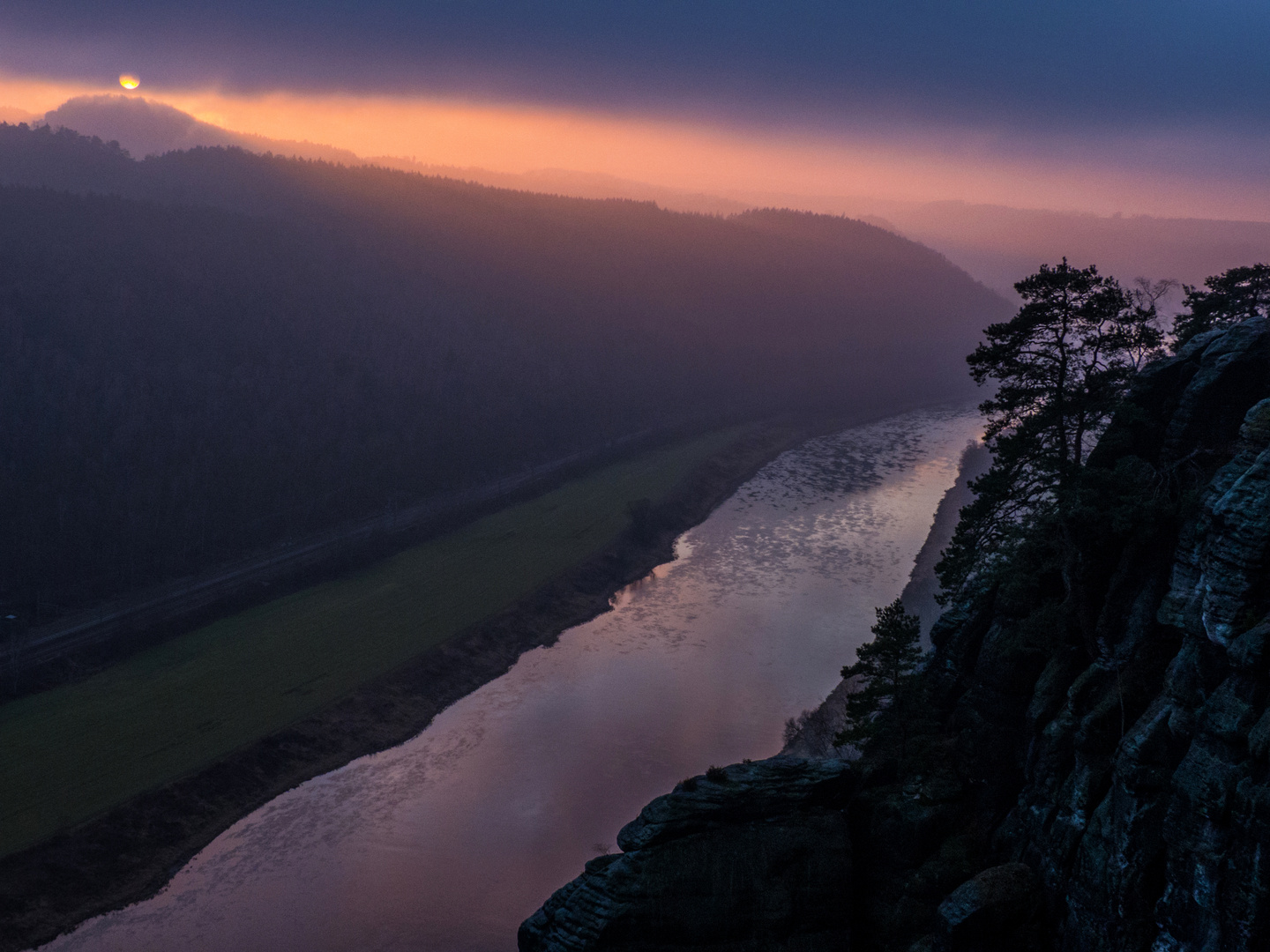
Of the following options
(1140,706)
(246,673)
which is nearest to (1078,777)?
(1140,706)

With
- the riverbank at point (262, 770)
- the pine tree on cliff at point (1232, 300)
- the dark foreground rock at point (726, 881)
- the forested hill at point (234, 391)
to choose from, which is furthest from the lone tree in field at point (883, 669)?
the forested hill at point (234, 391)

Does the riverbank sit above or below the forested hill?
below

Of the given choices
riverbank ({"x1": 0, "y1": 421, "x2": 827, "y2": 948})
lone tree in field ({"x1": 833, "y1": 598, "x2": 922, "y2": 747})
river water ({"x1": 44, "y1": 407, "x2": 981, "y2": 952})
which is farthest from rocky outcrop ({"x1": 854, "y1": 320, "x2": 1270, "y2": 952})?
riverbank ({"x1": 0, "y1": 421, "x2": 827, "y2": 948})

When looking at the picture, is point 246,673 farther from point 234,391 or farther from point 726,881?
point 234,391

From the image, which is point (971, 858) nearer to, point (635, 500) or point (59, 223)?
point (635, 500)

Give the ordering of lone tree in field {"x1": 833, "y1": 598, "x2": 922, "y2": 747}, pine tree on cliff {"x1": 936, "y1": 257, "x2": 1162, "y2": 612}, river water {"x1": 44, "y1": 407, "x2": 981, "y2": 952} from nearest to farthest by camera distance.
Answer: pine tree on cliff {"x1": 936, "y1": 257, "x2": 1162, "y2": 612}
lone tree in field {"x1": 833, "y1": 598, "x2": 922, "y2": 747}
river water {"x1": 44, "y1": 407, "x2": 981, "y2": 952}

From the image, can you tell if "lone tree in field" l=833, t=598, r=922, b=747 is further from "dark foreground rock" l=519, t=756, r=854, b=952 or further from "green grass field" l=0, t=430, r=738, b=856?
"green grass field" l=0, t=430, r=738, b=856

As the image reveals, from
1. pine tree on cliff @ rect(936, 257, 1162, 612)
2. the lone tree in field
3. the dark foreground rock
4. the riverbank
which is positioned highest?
pine tree on cliff @ rect(936, 257, 1162, 612)
